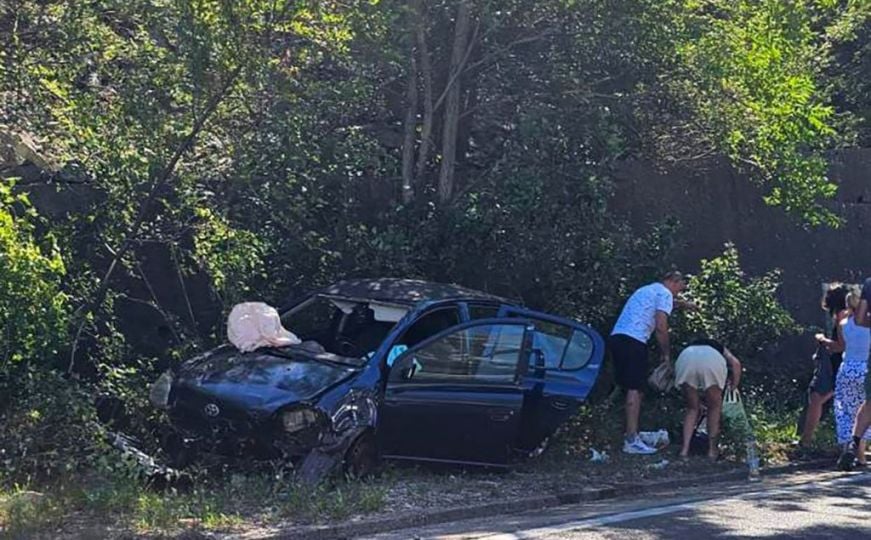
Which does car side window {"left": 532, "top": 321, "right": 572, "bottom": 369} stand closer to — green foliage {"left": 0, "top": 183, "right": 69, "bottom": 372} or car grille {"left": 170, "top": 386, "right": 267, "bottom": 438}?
car grille {"left": 170, "top": 386, "right": 267, "bottom": 438}

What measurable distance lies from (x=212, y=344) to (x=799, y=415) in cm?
660

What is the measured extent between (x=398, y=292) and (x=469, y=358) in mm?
905

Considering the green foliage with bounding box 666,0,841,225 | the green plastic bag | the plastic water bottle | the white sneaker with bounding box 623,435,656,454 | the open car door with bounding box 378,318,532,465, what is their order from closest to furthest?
1. the open car door with bounding box 378,318,532,465
2. the plastic water bottle
3. the white sneaker with bounding box 623,435,656,454
4. the green plastic bag
5. the green foliage with bounding box 666,0,841,225

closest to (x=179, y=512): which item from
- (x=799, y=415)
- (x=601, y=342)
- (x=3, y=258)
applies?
(x=3, y=258)

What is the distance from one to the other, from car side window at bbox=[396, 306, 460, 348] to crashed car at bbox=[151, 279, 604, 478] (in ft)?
0.05

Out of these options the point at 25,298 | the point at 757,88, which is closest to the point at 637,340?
the point at 757,88

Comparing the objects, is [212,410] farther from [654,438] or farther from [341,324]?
[654,438]

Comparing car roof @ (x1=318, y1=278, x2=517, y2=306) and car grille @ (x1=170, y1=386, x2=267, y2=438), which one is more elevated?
car roof @ (x1=318, y1=278, x2=517, y2=306)

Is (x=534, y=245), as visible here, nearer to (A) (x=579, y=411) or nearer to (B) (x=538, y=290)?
(B) (x=538, y=290)

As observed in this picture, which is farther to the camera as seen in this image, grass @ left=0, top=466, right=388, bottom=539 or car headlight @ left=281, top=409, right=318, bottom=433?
car headlight @ left=281, top=409, right=318, bottom=433

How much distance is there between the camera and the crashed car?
958 cm

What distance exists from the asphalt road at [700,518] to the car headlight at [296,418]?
4.21ft

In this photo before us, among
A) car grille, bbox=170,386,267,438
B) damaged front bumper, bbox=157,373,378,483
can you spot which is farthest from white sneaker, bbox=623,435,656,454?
car grille, bbox=170,386,267,438

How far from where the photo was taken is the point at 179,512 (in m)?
8.46
